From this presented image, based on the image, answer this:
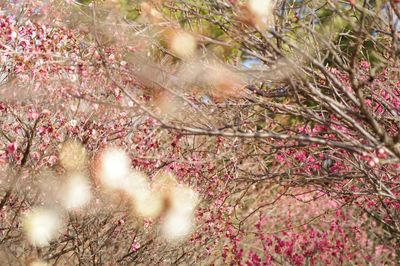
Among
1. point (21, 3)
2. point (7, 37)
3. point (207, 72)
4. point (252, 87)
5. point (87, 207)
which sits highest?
point (21, 3)

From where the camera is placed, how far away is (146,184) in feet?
18.5

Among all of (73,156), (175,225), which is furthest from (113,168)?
(175,225)

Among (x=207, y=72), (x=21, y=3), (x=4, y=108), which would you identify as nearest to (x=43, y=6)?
(x=21, y=3)

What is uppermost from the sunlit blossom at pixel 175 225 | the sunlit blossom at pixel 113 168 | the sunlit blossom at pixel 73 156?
the sunlit blossom at pixel 73 156

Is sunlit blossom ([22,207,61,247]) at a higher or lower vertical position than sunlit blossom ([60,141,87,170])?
lower

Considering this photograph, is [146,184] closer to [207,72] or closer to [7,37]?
[7,37]

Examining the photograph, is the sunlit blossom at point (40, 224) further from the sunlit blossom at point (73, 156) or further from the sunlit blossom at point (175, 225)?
the sunlit blossom at point (175, 225)

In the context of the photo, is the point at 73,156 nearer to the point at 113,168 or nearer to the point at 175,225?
the point at 113,168

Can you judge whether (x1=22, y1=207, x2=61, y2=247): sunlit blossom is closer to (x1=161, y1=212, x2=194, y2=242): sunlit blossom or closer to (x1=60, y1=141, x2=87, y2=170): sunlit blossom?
(x1=60, y1=141, x2=87, y2=170): sunlit blossom

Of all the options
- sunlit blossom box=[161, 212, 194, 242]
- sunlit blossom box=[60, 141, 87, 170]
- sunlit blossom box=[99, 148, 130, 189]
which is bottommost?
sunlit blossom box=[161, 212, 194, 242]

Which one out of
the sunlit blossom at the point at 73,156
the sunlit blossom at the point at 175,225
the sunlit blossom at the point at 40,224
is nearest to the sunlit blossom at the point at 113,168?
the sunlit blossom at the point at 73,156

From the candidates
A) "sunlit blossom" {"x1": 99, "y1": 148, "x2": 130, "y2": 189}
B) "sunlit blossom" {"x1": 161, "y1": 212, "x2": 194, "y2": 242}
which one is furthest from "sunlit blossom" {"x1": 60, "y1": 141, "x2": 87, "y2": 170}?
"sunlit blossom" {"x1": 161, "y1": 212, "x2": 194, "y2": 242}

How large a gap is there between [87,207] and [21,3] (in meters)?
2.15

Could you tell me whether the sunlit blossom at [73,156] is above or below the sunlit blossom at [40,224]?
above
